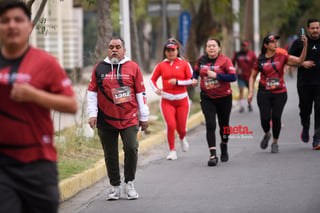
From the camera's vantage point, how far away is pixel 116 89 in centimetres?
807

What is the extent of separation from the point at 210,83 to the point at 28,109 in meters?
6.32

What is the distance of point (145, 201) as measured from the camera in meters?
8.22

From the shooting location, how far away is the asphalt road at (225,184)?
773cm

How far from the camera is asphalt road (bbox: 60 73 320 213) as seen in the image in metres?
7.73

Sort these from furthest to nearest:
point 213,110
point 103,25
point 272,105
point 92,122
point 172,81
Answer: point 103,25
point 272,105
point 172,81
point 213,110
point 92,122

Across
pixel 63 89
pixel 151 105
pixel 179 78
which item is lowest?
pixel 151 105

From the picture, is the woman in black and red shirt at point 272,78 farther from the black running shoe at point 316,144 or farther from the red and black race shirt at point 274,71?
the black running shoe at point 316,144

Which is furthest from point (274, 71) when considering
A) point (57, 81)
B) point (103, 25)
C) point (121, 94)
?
point (57, 81)

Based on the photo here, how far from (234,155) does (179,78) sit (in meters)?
1.65

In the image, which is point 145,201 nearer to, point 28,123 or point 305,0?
point 28,123

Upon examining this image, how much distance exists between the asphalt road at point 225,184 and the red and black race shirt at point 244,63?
19.1ft

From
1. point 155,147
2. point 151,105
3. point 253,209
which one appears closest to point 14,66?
point 253,209

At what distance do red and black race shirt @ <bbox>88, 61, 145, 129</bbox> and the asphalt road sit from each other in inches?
37.6

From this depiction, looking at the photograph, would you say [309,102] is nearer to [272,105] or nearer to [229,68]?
[272,105]
